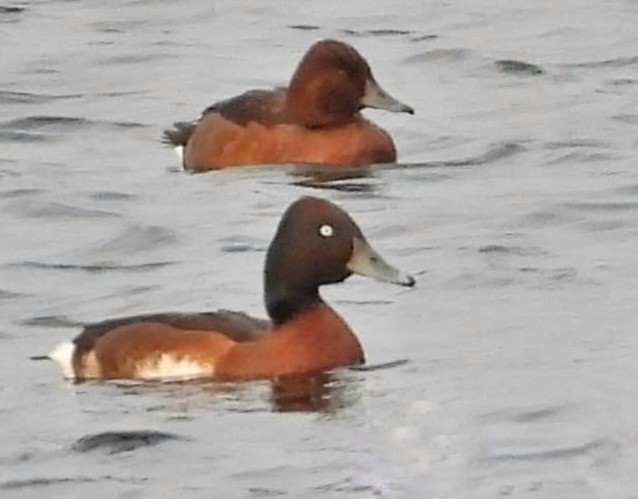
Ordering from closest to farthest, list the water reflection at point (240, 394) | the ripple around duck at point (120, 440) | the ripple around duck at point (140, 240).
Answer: the ripple around duck at point (120, 440) → the water reflection at point (240, 394) → the ripple around duck at point (140, 240)

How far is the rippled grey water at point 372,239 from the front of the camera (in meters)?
12.5

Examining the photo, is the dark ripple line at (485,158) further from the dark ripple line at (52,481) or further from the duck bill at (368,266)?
the dark ripple line at (52,481)

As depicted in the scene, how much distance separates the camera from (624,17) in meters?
23.9

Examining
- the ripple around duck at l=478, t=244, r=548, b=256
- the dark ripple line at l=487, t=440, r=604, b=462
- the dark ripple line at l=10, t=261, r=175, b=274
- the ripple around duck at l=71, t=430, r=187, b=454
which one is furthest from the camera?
the ripple around duck at l=478, t=244, r=548, b=256

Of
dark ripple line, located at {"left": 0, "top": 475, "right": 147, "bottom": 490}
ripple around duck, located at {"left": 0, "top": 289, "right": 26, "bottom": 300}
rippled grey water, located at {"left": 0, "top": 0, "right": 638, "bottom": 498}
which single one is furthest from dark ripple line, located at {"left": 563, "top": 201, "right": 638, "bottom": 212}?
dark ripple line, located at {"left": 0, "top": 475, "right": 147, "bottom": 490}

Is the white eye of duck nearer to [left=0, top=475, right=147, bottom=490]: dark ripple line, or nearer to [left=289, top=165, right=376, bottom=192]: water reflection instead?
[left=0, top=475, right=147, bottom=490]: dark ripple line

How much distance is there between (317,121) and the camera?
60.4 ft

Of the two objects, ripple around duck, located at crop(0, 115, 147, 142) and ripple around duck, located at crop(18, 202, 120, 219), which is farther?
ripple around duck, located at crop(0, 115, 147, 142)

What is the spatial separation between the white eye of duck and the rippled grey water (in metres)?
0.60

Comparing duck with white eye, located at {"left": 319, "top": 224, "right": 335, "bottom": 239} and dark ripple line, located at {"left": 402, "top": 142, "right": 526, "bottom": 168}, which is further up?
duck with white eye, located at {"left": 319, "top": 224, "right": 335, "bottom": 239}

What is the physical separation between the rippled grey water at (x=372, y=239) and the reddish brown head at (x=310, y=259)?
38 cm

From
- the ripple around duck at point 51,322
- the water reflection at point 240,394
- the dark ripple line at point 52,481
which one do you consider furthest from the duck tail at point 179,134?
the dark ripple line at point 52,481

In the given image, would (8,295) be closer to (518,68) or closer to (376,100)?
(376,100)

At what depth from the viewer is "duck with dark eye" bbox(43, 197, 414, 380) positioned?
45.3 feet
